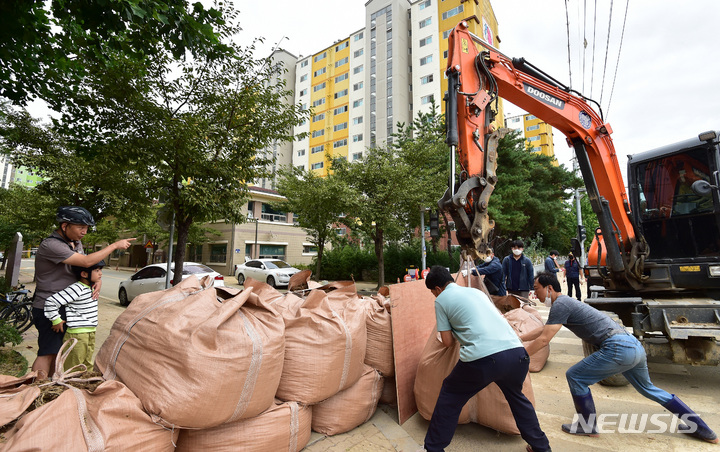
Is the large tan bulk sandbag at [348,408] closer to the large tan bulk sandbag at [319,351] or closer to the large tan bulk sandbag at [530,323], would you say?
the large tan bulk sandbag at [319,351]

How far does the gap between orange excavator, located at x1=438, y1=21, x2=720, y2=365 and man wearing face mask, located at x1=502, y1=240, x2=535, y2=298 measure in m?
1.24

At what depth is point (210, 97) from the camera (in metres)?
6.56

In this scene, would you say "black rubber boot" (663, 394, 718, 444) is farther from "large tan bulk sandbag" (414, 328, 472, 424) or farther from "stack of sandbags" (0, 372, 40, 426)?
"stack of sandbags" (0, 372, 40, 426)

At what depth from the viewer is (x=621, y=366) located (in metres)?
2.80

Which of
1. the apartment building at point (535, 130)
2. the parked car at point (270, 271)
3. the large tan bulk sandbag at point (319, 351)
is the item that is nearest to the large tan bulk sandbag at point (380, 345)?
the large tan bulk sandbag at point (319, 351)

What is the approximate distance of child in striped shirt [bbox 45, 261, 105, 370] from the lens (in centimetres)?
271

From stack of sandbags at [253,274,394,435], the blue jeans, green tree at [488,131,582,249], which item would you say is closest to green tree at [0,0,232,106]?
stack of sandbags at [253,274,394,435]

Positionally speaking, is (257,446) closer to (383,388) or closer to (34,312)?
(383,388)

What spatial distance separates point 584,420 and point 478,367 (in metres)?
1.48

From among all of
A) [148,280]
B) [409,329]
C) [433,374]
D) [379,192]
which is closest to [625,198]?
[409,329]

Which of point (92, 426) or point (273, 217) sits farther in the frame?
point (273, 217)

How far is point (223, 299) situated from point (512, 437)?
258 centimetres

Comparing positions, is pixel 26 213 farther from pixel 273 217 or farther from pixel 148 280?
pixel 273 217

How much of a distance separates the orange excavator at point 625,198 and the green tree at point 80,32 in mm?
3009
